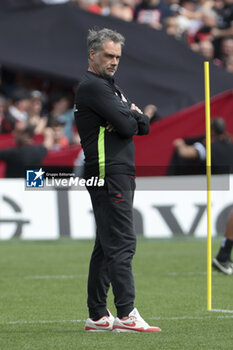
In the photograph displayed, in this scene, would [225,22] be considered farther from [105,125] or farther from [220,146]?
[105,125]

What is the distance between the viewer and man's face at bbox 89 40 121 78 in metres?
6.97

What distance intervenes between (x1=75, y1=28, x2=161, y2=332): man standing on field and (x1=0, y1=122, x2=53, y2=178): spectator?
9.02m

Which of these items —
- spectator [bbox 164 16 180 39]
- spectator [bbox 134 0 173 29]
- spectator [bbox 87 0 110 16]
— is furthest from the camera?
spectator [bbox 134 0 173 29]

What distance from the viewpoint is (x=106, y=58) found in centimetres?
702

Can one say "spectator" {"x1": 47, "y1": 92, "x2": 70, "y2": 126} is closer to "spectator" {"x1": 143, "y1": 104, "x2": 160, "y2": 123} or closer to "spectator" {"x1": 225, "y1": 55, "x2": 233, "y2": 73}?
"spectator" {"x1": 143, "y1": 104, "x2": 160, "y2": 123}

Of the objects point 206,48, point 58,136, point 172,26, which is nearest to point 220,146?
point 58,136

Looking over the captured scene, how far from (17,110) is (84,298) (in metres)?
9.30

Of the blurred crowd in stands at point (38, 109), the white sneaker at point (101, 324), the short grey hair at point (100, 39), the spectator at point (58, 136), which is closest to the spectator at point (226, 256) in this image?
the white sneaker at point (101, 324)

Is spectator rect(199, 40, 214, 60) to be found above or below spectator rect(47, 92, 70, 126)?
above

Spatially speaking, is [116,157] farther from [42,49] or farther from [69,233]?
[42,49]

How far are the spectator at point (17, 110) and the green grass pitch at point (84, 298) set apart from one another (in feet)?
10.5

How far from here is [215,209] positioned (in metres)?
15.9

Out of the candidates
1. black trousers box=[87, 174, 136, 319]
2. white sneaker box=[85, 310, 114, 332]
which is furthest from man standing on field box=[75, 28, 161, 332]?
white sneaker box=[85, 310, 114, 332]

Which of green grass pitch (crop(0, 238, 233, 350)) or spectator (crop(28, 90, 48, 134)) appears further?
spectator (crop(28, 90, 48, 134))
